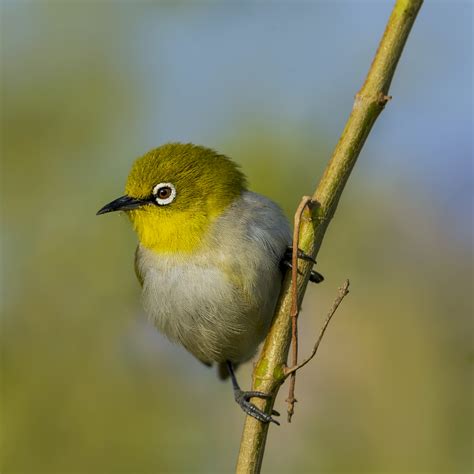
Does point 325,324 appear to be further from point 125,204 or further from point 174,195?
point 125,204

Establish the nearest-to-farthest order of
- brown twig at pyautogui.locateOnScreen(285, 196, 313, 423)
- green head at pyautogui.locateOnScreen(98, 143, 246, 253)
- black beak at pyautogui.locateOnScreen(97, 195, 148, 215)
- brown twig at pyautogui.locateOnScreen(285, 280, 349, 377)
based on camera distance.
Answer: brown twig at pyautogui.locateOnScreen(285, 280, 349, 377)
brown twig at pyautogui.locateOnScreen(285, 196, 313, 423)
green head at pyautogui.locateOnScreen(98, 143, 246, 253)
black beak at pyautogui.locateOnScreen(97, 195, 148, 215)

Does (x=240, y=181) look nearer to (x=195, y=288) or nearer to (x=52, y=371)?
(x=195, y=288)

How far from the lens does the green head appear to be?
4902mm

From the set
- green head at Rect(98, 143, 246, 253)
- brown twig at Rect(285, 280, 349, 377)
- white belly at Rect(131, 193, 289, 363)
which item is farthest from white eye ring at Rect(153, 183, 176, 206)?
brown twig at Rect(285, 280, 349, 377)

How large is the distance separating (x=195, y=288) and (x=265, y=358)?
1073 mm

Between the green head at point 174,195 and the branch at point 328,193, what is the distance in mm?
1020

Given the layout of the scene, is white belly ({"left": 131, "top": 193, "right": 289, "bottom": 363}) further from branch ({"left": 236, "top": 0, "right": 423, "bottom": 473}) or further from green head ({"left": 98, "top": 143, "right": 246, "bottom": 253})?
branch ({"left": 236, "top": 0, "right": 423, "bottom": 473})

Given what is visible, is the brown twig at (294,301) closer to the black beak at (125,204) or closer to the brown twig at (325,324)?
the brown twig at (325,324)

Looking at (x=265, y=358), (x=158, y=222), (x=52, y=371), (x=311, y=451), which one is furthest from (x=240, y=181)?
(x=52, y=371)

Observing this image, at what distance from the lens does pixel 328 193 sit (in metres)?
3.65

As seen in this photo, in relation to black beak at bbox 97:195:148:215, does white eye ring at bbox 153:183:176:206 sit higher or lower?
higher

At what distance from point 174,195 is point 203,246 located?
440 millimetres

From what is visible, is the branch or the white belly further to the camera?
the white belly

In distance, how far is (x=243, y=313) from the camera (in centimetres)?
491
